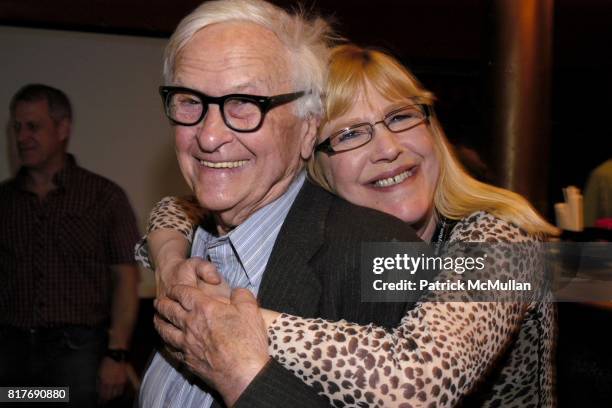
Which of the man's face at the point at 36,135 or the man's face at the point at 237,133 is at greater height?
the man's face at the point at 36,135

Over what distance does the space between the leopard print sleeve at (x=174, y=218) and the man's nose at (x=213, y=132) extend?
43 cm

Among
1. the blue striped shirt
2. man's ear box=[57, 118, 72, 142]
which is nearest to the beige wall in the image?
man's ear box=[57, 118, 72, 142]

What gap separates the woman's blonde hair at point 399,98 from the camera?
132 cm

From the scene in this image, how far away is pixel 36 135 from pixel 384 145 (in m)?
1.76

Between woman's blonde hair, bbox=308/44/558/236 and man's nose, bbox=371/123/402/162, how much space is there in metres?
0.08

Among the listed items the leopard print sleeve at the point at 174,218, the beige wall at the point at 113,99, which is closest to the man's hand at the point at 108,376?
the leopard print sleeve at the point at 174,218

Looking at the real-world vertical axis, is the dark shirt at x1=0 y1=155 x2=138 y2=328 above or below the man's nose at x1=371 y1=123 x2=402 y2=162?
below

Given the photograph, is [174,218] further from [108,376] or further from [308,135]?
[108,376]

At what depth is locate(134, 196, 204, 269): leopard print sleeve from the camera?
155cm

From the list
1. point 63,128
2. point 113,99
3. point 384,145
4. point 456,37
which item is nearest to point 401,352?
point 384,145

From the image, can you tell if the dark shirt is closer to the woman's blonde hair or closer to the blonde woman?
the blonde woman

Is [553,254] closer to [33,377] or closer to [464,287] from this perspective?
[464,287]

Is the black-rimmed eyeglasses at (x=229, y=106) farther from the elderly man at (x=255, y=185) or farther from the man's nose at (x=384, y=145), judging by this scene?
the man's nose at (x=384, y=145)

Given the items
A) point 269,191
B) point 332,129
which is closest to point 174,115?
point 269,191
